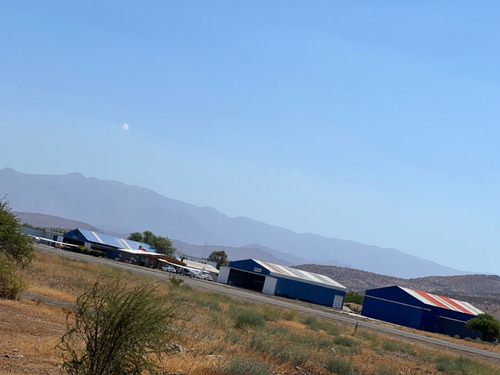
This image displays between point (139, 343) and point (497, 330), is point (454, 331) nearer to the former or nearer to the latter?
point (497, 330)

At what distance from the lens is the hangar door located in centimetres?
9394

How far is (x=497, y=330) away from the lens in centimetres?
7112

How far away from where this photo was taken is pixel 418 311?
7656 centimetres

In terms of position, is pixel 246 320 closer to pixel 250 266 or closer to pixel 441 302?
pixel 441 302

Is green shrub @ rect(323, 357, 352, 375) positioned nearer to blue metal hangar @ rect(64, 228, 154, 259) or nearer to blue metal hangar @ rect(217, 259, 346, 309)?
blue metal hangar @ rect(217, 259, 346, 309)

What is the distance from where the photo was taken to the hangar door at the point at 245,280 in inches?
3698

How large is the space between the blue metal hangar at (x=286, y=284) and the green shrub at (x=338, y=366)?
67.7m

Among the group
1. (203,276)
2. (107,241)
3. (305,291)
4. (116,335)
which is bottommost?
(203,276)

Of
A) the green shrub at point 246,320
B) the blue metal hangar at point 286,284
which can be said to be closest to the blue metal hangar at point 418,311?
the blue metal hangar at point 286,284

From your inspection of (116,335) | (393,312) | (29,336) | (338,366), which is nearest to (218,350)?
(338,366)

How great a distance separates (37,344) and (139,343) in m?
4.85

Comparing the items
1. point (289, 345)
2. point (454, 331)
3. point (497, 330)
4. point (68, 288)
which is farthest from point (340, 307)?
point (289, 345)

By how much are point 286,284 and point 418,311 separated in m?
20.3

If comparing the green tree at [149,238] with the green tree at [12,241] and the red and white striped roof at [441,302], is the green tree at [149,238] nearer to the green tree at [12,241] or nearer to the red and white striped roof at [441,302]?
the red and white striped roof at [441,302]
